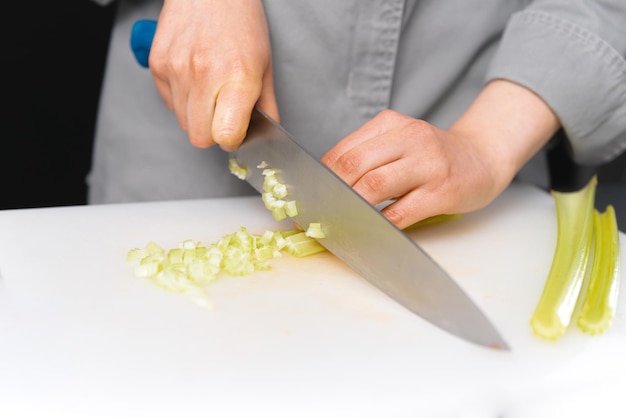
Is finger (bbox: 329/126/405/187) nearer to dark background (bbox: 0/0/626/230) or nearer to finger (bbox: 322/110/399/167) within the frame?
finger (bbox: 322/110/399/167)

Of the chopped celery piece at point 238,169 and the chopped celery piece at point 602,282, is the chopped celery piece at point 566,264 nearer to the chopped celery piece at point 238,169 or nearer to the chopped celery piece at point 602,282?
the chopped celery piece at point 602,282

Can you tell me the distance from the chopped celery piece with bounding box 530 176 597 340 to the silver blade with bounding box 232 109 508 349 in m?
0.08

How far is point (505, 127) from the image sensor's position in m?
1.13

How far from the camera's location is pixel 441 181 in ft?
3.28

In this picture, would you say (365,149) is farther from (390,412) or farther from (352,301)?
(390,412)

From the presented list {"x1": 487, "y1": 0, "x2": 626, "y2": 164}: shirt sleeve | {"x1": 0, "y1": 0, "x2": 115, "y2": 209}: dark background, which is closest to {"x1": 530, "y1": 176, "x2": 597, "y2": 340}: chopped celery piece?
{"x1": 487, "y1": 0, "x2": 626, "y2": 164}: shirt sleeve

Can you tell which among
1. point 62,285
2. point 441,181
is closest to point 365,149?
point 441,181

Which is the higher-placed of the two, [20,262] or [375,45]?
[375,45]

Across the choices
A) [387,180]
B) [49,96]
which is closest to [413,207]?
[387,180]

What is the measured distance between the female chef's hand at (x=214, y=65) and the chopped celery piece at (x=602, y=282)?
49cm

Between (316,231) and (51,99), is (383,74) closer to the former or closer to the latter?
(316,231)

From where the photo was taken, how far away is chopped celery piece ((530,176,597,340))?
0.85 m

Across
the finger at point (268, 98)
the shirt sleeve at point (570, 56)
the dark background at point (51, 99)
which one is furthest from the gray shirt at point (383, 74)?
the dark background at point (51, 99)

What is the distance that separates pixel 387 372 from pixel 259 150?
388 millimetres
